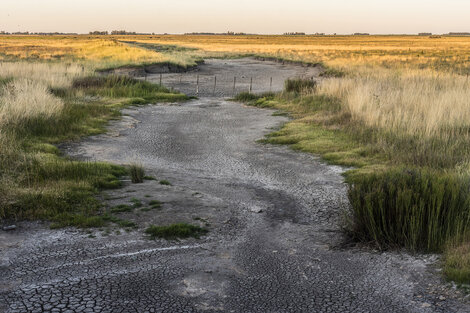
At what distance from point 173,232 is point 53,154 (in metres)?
5.28

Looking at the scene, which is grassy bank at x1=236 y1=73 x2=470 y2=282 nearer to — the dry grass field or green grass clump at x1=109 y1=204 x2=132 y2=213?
the dry grass field

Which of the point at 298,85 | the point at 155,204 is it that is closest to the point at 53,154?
the point at 155,204

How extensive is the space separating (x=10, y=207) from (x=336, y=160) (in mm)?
6495

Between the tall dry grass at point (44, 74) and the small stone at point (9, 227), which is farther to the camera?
the tall dry grass at point (44, 74)

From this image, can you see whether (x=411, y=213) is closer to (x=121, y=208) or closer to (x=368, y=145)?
(x=121, y=208)

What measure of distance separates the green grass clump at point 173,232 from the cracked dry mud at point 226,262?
0.44ft

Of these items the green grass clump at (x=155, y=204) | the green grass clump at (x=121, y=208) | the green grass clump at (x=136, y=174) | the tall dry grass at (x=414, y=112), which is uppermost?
the tall dry grass at (x=414, y=112)

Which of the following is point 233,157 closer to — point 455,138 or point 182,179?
point 182,179

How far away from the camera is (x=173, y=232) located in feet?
20.2

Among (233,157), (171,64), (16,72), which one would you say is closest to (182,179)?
(233,157)

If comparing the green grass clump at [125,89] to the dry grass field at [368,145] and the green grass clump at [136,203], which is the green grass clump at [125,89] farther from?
the green grass clump at [136,203]

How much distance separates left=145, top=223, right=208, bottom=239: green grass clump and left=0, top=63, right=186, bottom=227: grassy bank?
718mm

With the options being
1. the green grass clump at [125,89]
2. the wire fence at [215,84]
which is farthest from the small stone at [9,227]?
the wire fence at [215,84]

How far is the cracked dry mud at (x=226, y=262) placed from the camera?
436 centimetres
